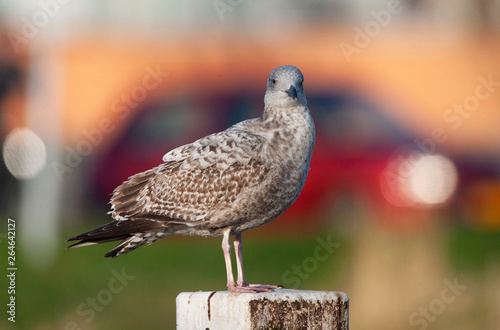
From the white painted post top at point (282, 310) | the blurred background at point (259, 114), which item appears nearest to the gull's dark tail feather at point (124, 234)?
the white painted post top at point (282, 310)

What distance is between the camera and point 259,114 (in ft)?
38.5

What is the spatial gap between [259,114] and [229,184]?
21.4 feet

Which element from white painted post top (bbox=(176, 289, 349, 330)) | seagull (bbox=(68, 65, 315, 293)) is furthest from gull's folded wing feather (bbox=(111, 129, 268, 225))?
white painted post top (bbox=(176, 289, 349, 330))

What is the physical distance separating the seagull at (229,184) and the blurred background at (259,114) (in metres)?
2.14

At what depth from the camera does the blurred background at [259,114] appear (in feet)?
25.6

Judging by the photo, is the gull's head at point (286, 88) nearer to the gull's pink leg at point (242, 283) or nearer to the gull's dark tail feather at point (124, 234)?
the gull's pink leg at point (242, 283)

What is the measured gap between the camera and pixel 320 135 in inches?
437

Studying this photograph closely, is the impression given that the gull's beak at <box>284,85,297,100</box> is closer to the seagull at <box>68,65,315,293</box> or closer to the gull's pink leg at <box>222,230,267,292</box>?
the seagull at <box>68,65,315,293</box>

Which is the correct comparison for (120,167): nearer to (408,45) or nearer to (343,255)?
(343,255)

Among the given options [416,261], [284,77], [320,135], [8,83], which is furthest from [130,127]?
[284,77]

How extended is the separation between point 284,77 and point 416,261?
2715 millimetres

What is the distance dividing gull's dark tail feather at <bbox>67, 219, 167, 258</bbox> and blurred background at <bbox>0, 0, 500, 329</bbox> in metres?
2.11

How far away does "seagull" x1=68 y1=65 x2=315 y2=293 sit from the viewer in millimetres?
5137

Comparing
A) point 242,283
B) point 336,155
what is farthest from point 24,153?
point 242,283
